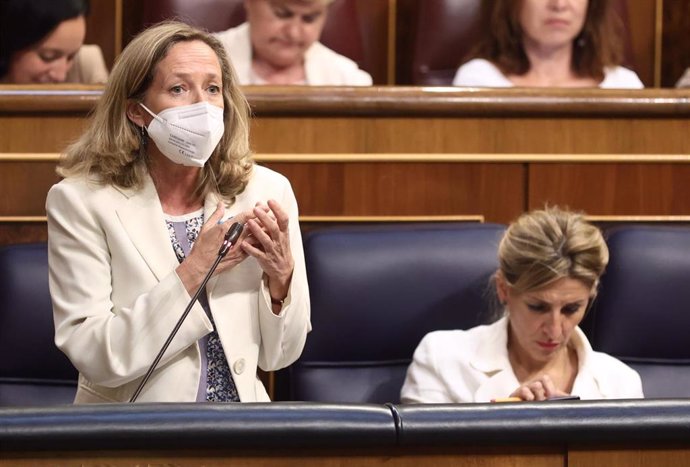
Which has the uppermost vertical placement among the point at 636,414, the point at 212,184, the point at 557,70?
the point at 557,70

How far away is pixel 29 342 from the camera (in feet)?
3.88

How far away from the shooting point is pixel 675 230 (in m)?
1.28

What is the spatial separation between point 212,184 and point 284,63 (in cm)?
56

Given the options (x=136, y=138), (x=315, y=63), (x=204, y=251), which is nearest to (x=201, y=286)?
(x=204, y=251)

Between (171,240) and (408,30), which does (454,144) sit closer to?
(171,240)

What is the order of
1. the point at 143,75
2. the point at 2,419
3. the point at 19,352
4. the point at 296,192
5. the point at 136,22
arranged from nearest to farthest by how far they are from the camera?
the point at 2,419
the point at 143,75
the point at 19,352
the point at 296,192
the point at 136,22

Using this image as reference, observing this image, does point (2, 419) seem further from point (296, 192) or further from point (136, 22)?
point (136, 22)

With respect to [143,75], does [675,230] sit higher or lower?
lower

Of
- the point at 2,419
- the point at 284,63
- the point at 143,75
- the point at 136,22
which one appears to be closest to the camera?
the point at 2,419

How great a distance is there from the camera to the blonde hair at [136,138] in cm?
101

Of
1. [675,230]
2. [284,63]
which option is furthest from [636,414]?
[284,63]

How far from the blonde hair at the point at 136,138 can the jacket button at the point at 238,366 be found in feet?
0.43

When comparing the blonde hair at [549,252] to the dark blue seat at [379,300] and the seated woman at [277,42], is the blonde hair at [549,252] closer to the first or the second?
the dark blue seat at [379,300]

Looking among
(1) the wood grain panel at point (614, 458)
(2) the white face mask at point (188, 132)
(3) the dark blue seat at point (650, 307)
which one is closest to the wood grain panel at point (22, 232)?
(2) the white face mask at point (188, 132)
